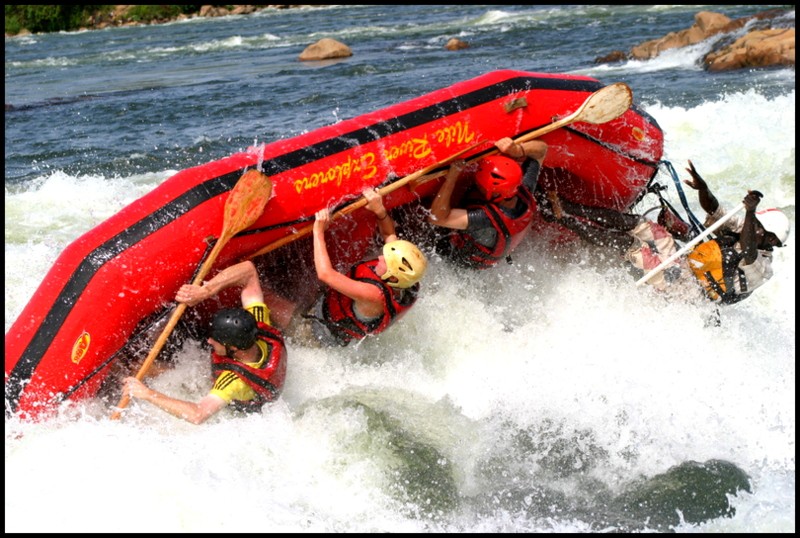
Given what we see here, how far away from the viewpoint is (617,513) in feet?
14.8

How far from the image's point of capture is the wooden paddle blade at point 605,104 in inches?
212

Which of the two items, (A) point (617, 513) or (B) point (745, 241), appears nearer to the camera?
(A) point (617, 513)

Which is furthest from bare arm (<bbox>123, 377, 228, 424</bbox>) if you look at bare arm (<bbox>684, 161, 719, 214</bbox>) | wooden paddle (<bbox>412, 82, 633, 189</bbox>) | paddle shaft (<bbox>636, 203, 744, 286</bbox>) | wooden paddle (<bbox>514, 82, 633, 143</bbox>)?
bare arm (<bbox>684, 161, 719, 214</bbox>)

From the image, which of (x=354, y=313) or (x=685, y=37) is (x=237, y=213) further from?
(x=685, y=37)

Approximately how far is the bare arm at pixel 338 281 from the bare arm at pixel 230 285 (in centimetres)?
38

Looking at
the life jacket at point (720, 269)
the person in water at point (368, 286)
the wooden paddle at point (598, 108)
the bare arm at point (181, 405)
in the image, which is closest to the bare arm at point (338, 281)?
the person in water at point (368, 286)

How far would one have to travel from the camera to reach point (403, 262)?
186 inches

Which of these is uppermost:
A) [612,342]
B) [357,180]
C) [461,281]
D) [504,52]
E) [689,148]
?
[357,180]

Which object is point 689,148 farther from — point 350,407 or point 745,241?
point 350,407

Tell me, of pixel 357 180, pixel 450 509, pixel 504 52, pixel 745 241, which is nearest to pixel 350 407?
pixel 450 509

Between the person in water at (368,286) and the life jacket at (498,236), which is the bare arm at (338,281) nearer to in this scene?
the person in water at (368,286)

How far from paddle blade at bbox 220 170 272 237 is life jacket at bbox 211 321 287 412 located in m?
0.54

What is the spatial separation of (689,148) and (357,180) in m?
6.00

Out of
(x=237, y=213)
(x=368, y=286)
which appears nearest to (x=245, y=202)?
(x=237, y=213)
